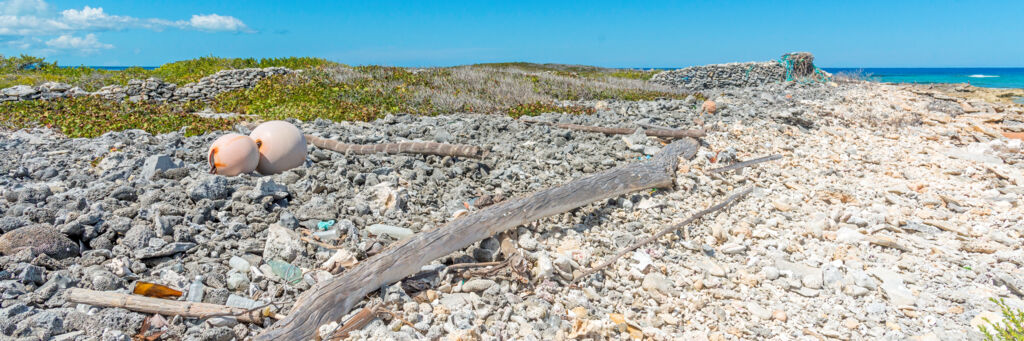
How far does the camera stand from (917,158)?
336 inches

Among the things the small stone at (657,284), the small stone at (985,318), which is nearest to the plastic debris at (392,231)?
the small stone at (657,284)

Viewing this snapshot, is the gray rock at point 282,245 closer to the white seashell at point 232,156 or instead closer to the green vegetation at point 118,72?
the white seashell at point 232,156

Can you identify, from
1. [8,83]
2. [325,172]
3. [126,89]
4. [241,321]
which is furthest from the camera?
[8,83]

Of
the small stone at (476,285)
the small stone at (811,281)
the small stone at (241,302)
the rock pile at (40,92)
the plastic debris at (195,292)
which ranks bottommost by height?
the small stone at (811,281)

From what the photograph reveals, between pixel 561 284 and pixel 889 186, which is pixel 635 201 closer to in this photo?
pixel 561 284

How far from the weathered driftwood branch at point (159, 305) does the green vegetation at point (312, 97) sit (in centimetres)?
660

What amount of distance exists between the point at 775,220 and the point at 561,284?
2.96 m

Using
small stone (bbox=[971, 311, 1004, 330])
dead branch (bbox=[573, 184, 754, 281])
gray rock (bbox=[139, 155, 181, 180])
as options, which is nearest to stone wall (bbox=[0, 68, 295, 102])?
gray rock (bbox=[139, 155, 181, 180])

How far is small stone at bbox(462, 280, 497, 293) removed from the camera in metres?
3.81

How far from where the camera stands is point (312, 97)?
13.4 m

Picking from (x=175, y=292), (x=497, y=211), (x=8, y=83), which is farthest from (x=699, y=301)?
(x=8, y=83)

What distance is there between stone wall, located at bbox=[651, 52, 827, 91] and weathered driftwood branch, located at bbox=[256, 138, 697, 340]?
18.2 metres

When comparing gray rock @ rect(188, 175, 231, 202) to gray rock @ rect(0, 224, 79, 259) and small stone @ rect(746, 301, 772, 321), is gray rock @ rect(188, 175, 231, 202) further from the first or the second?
small stone @ rect(746, 301, 772, 321)

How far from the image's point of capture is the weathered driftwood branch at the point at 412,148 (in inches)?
248
